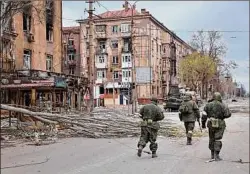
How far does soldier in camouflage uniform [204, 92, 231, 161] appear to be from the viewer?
41.4ft

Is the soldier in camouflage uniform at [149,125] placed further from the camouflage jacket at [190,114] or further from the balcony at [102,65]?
the balcony at [102,65]

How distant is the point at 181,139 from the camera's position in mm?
18625

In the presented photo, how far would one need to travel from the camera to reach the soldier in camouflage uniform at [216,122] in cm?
1260

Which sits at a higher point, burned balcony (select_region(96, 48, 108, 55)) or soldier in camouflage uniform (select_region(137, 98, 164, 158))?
burned balcony (select_region(96, 48, 108, 55))

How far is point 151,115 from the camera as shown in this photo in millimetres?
13625

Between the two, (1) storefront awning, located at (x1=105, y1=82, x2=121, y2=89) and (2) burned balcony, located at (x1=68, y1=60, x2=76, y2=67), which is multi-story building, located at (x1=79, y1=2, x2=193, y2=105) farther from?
(2) burned balcony, located at (x1=68, y1=60, x2=76, y2=67)

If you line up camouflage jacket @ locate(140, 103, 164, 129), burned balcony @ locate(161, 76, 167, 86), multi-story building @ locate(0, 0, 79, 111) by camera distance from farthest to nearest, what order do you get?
burned balcony @ locate(161, 76, 167, 86), multi-story building @ locate(0, 0, 79, 111), camouflage jacket @ locate(140, 103, 164, 129)

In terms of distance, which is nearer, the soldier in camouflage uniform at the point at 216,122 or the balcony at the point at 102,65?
the soldier in camouflage uniform at the point at 216,122

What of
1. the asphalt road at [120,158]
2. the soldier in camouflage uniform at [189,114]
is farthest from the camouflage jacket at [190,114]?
the asphalt road at [120,158]

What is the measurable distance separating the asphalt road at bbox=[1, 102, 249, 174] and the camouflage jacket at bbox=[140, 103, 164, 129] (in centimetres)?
89

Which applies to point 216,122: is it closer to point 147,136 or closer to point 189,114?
point 147,136

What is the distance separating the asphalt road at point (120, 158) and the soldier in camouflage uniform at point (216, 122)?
372 millimetres

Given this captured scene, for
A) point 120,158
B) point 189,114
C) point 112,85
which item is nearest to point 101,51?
point 112,85

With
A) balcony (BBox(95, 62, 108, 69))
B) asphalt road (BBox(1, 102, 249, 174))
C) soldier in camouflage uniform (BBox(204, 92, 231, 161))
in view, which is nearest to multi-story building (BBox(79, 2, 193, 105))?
balcony (BBox(95, 62, 108, 69))
